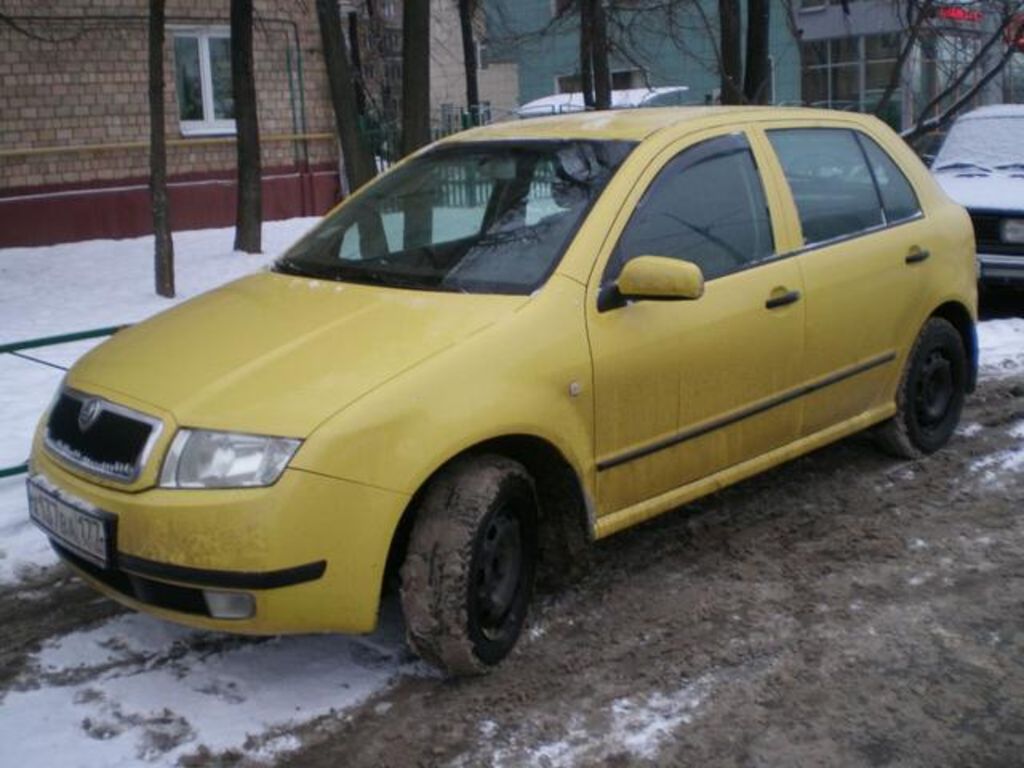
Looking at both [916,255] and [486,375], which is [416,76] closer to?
[916,255]

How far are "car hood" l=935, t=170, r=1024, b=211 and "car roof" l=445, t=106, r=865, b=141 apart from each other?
16.3 feet

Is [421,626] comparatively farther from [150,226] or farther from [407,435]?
[150,226]

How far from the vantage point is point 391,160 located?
17531 mm

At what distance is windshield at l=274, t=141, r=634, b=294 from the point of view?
4.21m

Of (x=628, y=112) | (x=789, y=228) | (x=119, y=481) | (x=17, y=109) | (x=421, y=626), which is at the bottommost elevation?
(x=421, y=626)

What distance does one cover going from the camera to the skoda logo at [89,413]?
3754 millimetres

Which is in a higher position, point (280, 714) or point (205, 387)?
point (205, 387)

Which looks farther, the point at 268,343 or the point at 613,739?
the point at 268,343

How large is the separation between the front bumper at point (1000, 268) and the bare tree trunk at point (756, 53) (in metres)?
5.04

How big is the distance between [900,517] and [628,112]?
2.05 meters

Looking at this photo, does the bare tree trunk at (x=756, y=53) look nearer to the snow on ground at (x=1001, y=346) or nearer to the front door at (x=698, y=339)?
the snow on ground at (x=1001, y=346)

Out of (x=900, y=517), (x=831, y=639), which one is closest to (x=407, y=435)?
(x=831, y=639)

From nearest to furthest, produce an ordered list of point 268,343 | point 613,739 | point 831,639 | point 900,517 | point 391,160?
point 613,739 < point 268,343 < point 831,639 < point 900,517 < point 391,160

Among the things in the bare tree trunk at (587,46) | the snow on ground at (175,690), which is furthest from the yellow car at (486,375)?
the bare tree trunk at (587,46)
